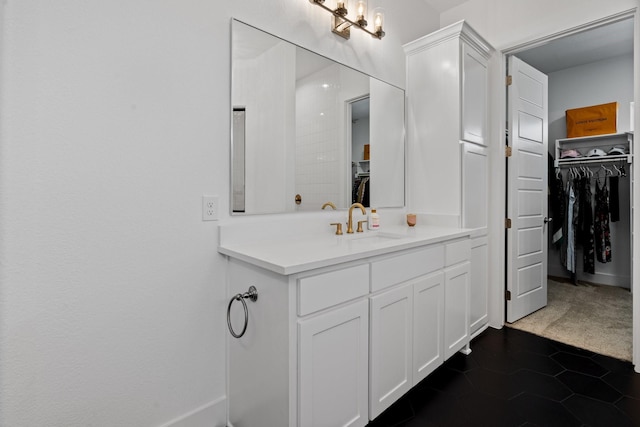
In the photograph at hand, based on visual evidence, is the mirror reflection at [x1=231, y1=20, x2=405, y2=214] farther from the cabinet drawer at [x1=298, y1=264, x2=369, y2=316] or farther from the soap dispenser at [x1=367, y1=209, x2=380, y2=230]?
the cabinet drawer at [x1=298, y1=264, x2=369, y2=316]

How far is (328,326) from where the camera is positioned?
135 cm

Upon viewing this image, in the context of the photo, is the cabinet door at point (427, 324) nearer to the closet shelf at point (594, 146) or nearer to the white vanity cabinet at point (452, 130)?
the white vanity cabinet at point (452, 130)

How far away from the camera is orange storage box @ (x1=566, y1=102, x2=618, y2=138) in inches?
151

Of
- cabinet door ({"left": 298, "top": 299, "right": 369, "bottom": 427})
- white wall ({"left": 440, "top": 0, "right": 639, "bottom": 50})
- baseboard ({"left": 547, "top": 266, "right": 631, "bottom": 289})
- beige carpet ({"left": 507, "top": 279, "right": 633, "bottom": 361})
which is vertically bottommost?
beige carpet ({"left": 507, "top": 279, "right": 633, "bottom": 361})

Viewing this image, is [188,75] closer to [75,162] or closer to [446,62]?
[75,162]

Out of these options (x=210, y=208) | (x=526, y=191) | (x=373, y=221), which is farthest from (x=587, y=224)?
(x=210, y=208)

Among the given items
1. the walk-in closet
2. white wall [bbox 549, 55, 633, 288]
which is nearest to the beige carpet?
the walk-in closet

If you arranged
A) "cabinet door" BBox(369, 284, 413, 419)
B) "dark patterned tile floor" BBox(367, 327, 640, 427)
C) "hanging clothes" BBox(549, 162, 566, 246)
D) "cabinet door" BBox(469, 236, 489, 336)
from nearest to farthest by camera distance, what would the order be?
"cabinet door" BBox(369, 284, 413, 419) → "dark patterned tile floor" BBox(367, 327, 640, 427) → "cabinet door" BBox(469, 236, 489, 336) → "hanging clothes" BBox(549, 162, 566, 246)

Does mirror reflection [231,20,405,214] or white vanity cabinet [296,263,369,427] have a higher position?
mirror reflection [231,20,405,214]

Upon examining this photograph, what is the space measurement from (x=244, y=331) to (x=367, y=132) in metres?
1.60

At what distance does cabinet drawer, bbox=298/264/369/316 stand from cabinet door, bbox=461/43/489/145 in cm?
154

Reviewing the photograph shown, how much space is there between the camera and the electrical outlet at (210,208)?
5.25ft

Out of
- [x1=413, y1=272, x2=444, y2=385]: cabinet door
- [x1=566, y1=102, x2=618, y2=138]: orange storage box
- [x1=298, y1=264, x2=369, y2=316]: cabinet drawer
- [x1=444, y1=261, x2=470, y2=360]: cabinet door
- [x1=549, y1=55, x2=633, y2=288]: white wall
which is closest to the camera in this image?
[x1=298, y1=264, x2=369, y2=316]: cabinet drawer

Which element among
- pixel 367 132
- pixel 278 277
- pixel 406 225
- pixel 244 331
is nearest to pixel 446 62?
pixel 367 132
